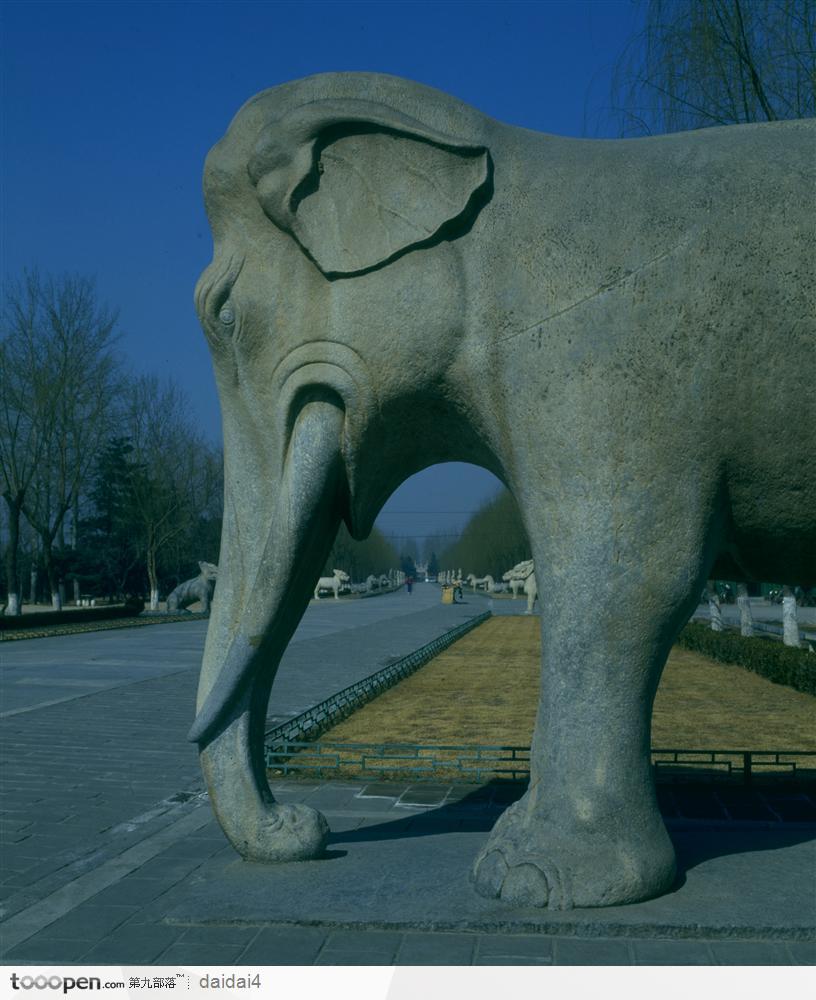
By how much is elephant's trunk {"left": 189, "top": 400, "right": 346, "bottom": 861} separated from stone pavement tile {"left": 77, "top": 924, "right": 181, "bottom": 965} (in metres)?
0.44

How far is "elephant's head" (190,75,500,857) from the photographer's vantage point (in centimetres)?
347

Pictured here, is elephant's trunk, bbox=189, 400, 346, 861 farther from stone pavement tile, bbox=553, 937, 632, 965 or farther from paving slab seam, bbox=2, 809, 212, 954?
stone pavement tile, bbox=553, 937, 632, 965

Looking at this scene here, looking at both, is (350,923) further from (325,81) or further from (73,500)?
(73,500)

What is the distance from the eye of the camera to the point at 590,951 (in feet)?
10.1

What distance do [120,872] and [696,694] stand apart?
931cm

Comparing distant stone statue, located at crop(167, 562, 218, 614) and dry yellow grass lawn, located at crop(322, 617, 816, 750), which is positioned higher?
distant stone statue, located at crop(167, 562, 218, 614)

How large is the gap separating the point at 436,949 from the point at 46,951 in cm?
127

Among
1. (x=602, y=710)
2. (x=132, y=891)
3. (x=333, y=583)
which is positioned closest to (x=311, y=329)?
(x=602, y=710)

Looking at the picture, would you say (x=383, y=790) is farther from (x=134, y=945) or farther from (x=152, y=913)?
(x=134, y=945)

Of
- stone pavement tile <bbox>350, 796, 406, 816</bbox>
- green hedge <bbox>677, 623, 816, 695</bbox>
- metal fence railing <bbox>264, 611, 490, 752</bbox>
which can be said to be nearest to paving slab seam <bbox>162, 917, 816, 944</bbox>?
stone pavement tile <bbox>350, 796, 406, 816</bbox>

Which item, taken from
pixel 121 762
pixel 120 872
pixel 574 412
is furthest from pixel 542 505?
pixel 121 762

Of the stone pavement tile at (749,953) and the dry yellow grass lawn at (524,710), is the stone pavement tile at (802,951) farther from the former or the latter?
the dry yellow grass lawn at (524,710)

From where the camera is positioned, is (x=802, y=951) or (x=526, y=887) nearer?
(x=802, y=951)

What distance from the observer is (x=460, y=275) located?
344 centimetres
